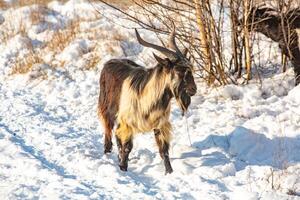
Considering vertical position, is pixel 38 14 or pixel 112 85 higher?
pixel 38 14

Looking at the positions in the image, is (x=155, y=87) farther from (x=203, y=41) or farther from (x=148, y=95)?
(x=203, y=41)

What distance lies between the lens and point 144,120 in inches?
227

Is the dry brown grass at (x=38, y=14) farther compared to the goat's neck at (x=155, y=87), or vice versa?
the dry brown grass at (x=38, y=14)

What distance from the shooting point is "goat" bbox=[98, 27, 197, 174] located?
5457mm

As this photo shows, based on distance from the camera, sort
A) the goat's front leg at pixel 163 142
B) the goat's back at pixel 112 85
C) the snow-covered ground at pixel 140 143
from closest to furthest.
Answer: the snow-covered ground at pixel 140 143, the goat's front leg at pixel 163 142, the goat's back at pixel 112 85

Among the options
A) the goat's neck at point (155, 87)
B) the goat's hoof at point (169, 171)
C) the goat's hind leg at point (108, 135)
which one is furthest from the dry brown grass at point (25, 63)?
the goat's hoof at point (169, 171)

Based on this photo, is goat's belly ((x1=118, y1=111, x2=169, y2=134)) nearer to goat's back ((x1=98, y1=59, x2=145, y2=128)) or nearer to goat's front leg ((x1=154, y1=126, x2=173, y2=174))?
goat's front leg ((x1=154, y1=126, x2=173, y2=174))

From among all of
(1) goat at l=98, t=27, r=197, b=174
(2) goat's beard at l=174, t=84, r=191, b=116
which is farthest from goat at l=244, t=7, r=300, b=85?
(2) goat's beard at l=174, t=84, r=191, b=116

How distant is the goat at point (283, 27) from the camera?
7930 mm

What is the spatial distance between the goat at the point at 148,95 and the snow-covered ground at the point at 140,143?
302 mm

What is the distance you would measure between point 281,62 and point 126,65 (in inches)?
142

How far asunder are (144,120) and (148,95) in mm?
291

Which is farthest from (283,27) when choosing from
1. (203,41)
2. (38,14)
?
(38,14)

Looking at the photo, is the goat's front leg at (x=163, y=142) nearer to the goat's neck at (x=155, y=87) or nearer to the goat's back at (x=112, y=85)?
the goat's neck at (x=155, y=87)
